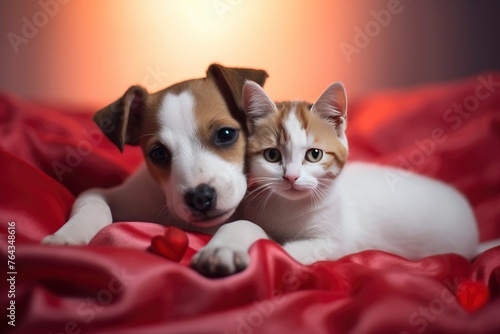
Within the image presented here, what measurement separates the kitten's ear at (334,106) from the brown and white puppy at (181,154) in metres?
0.24

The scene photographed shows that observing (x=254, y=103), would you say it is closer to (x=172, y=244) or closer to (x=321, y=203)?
(x=321, y=203)

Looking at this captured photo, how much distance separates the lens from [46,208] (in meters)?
1.52

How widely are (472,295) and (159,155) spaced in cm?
99

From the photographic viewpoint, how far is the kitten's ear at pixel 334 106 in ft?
4.88

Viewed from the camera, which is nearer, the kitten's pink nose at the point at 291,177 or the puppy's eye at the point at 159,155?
the kitten's pink nose at the point at 291,177

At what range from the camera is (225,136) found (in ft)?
5.00

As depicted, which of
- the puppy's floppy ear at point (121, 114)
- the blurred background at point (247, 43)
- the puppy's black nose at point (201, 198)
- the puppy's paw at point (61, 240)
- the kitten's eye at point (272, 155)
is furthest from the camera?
the blurred background at point (247, 43)

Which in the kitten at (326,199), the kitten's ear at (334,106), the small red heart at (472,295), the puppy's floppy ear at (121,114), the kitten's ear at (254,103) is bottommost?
the small red heart at (472,295)

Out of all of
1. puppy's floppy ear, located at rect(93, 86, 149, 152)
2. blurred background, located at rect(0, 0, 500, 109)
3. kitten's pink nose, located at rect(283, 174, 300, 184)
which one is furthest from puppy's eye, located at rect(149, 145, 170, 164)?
blurred background, located at rect(0, 0, 500, 109)

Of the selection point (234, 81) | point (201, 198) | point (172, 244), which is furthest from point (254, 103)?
point (172, 244)

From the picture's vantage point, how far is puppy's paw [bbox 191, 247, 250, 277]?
1.16m

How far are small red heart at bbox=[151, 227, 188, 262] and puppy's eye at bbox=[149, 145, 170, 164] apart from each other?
0.32 m

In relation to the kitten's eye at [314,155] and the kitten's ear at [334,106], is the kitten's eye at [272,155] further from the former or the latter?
the kitten's ear at [334,106]

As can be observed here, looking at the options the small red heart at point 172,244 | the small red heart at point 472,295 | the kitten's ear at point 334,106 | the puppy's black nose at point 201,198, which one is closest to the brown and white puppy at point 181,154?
the puppy's black nose at point 201,198
